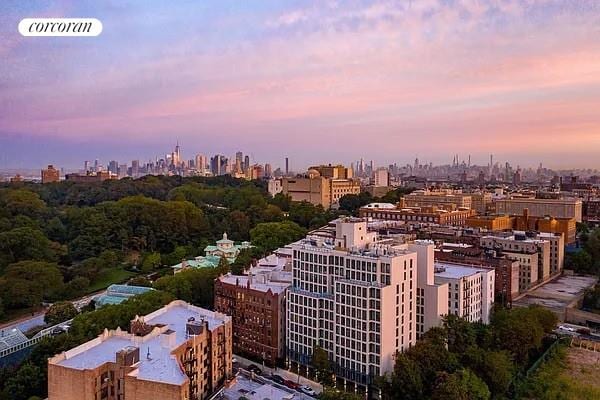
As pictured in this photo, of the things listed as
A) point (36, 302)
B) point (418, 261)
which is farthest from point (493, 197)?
point (36, 302)

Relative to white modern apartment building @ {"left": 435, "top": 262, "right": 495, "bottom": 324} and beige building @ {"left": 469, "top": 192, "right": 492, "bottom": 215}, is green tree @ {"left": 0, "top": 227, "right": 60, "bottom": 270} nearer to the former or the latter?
white modern apartment building @ {"left": 435, "top": 262, "right": 495, "bottom": 324}

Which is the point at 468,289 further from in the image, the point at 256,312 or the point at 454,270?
the point at 256,312

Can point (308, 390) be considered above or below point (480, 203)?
below

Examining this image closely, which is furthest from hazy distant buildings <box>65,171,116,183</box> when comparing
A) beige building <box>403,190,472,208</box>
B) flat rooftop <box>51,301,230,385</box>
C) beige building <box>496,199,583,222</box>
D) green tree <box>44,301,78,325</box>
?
flat rooftop <box>51,301,230,385</box>

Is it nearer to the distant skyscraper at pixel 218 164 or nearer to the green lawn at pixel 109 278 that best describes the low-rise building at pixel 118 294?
the green lawn at pixel 109 278

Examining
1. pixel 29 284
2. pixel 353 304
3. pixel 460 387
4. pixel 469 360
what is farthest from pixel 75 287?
pixel 460 387
